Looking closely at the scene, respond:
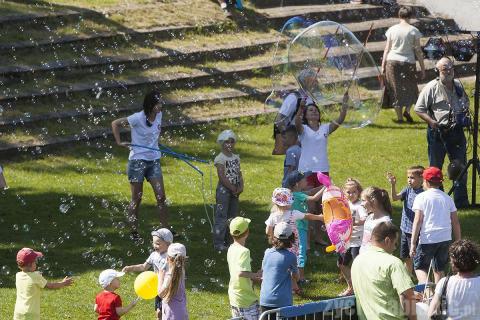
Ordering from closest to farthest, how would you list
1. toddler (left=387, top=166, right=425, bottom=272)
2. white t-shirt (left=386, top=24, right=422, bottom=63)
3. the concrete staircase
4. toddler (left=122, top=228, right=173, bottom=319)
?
toddler (left=122, top=228, right=173, bottom=319), toddler (left=387, top=166, right=425, bottom=272), the concrete staircase, white t-shirt (left=386, top=24, right=422, bottom=63)

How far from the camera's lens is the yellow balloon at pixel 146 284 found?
10406 millimetres

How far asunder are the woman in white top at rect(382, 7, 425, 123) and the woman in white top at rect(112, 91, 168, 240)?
5.47m

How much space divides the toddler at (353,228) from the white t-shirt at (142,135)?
2.70 metres

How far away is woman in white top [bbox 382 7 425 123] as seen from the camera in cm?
1839

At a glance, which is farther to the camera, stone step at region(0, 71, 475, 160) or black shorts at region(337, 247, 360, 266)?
stone step at region(0, 71, 475, 160)

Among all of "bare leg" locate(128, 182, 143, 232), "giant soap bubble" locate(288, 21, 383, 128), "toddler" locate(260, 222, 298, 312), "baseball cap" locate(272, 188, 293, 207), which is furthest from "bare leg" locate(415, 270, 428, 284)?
"bare leg" locate(128, 182, 143, 232)

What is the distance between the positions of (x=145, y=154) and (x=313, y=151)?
1.81m

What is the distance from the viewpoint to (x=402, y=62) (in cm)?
1853

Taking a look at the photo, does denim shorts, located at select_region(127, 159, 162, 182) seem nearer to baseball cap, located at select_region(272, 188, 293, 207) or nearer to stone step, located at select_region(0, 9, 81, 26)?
baseball cap, located at select_region(272, 188, 293, 207)

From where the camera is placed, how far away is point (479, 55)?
14.6m

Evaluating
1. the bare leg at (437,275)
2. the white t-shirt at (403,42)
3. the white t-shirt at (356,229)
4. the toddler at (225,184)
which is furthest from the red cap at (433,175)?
the white t-shirt at (403,42)

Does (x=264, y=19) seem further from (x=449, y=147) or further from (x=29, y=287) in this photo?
(x=29, y=287)

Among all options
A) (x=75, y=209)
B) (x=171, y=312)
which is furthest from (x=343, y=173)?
(x=171, y=312)

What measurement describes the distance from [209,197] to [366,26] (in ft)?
20.1
